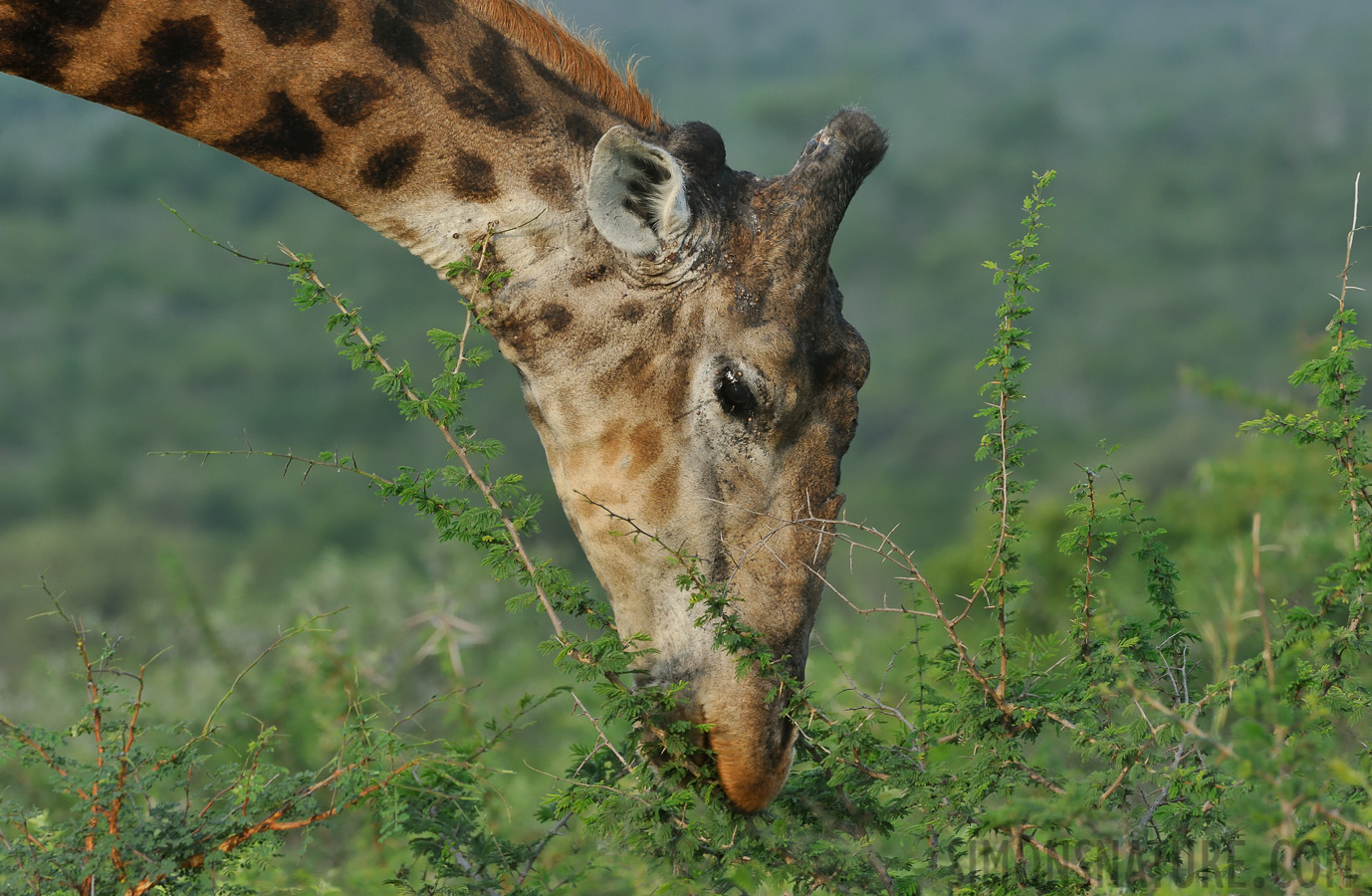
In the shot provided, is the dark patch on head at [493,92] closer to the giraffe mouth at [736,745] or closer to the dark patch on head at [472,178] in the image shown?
the dark patch on head at [472,178]

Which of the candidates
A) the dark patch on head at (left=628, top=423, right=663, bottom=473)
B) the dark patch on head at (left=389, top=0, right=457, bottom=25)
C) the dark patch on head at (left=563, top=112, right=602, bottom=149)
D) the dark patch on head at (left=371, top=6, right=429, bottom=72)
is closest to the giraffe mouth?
the dark patch on head at (left=628, top=423, right=663, bottom=473)

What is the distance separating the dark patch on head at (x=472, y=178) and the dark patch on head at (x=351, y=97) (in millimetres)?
292

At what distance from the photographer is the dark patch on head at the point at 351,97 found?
3.48 metres

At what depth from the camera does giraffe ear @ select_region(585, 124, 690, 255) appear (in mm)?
3502

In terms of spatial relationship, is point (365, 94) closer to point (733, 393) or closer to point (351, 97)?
point (351, 97)

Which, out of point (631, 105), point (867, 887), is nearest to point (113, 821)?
point (867, 887)

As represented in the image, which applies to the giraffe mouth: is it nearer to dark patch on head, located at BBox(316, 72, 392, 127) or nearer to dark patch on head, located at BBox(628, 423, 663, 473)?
dark patch on head, located at BBox(628, 423, 663, 473)

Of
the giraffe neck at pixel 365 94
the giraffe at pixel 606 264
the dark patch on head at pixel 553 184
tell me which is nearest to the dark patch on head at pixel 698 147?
the giraffe at pixel 606 264

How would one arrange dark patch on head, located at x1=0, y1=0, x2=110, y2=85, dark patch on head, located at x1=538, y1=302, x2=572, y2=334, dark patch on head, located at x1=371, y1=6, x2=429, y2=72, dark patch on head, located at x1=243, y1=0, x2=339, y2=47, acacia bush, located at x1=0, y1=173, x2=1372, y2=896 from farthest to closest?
dark patch on head, located at x1=538, y1=302, x2=572, y2=334 < dark patch on head, located at x1=371, y1=6, x2=429, y2=72 < dark patch on head, located at x1=243, y1=0, x2=339, y2=47 < dark patch on head, located at x1=0, y1=0, x2=110, y2=85 < acacia bush, located at x1=0, y1=173, x2=1372, y2=896

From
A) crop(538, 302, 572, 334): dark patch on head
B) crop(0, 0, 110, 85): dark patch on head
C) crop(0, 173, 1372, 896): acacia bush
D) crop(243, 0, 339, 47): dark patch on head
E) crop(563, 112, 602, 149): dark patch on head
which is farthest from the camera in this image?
crop(563, 112, 602, 149): dark patch on head

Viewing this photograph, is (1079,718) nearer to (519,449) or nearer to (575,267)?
(575,267)

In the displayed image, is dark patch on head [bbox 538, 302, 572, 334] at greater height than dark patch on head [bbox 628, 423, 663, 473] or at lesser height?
greater

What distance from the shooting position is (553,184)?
12.0ft

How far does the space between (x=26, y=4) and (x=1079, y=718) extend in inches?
142
